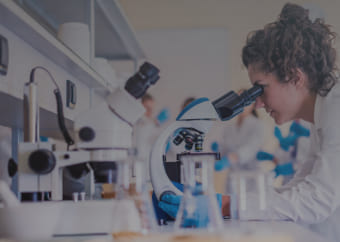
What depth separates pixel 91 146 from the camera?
890 mm

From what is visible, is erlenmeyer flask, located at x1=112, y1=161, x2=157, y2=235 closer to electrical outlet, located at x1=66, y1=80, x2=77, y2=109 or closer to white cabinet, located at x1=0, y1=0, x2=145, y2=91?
white cabinet, located at x1=0, y1=0, x2=145, y2=91

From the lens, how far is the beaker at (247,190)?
31.4 inches

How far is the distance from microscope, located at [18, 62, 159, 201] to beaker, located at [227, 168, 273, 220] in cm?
24

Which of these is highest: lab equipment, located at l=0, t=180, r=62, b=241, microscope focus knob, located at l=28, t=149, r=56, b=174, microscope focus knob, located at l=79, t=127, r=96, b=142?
microscope focus knob, located at l=79, t=127, r=96, b=142

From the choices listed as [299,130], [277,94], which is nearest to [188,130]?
[277,94]

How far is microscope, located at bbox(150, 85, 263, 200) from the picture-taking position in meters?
1.21

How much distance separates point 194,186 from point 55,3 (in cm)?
174

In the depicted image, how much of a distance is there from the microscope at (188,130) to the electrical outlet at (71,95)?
2.34 ft

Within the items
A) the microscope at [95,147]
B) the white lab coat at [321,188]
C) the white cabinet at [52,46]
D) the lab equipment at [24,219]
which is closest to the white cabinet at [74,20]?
the white cabinet at [52,46]

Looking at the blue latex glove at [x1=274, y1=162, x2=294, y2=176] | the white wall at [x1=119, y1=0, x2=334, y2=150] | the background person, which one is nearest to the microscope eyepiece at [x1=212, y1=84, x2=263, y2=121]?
the background person

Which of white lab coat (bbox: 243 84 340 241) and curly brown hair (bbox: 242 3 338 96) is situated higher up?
curly brown hair (bbox: 242 3 338 96)

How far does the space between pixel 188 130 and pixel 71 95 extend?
0.80 metres

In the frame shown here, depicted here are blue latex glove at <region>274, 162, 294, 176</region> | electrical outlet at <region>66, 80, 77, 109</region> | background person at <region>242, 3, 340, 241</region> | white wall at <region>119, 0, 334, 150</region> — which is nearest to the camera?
background person at <region>242, 3, 340, 241</region>

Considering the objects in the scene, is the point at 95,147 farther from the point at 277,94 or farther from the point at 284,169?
the point at 284,169
